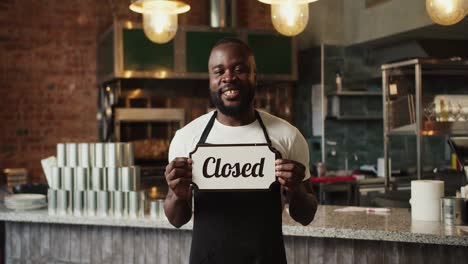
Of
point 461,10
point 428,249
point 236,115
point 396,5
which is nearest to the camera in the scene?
point 236,115

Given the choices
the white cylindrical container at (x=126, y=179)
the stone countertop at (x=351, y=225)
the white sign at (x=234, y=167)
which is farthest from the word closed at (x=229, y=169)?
the white cylindrical container at (x=126, y=179)

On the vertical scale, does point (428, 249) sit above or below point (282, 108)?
below

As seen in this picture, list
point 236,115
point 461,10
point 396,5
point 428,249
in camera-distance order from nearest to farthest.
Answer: point 236,115, point 428,249, point 461,10, point 396,5

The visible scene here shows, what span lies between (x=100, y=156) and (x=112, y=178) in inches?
5.5

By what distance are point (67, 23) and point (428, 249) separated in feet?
16.2

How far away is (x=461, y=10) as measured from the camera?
3463mm

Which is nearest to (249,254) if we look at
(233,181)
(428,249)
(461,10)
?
(233,181)

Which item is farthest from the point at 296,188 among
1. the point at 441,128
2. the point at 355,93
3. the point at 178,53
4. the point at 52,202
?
the point at 355,93

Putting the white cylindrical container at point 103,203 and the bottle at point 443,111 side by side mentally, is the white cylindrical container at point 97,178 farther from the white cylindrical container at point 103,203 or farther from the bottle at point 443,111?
the bottle at point 443,111

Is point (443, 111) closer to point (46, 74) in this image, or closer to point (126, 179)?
point (126, 179)

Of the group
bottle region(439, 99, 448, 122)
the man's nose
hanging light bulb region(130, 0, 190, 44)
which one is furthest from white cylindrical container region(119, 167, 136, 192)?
bottle region(439, 99, 448, 122)

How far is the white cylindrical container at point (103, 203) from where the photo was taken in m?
3.41

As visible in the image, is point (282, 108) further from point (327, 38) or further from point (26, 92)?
point (26, 92)

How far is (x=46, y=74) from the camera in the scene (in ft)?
21.7
